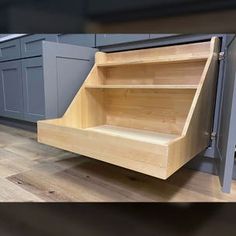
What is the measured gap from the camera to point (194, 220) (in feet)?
1.19

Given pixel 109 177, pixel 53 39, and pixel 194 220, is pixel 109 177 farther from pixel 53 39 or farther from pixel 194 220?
pixel 53 39

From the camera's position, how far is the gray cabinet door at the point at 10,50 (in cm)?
210

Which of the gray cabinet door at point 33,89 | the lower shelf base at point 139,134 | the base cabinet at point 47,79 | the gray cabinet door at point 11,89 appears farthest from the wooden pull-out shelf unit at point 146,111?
the gray cabinet door at point 11,89

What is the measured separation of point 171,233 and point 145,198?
1.89 feet

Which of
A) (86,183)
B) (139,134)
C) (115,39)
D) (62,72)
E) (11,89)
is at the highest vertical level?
(115,39)

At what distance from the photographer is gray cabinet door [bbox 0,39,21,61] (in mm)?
2100

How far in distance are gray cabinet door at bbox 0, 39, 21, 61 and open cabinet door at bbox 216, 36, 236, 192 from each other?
5.91ft

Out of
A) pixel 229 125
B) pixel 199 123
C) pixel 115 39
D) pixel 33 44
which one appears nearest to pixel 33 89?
pixel 33 44

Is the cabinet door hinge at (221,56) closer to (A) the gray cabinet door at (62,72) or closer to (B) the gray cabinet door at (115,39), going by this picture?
(B) the gray cabinet door at (115,39)

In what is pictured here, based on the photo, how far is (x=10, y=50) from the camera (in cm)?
221

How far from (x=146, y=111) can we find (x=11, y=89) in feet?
4.88

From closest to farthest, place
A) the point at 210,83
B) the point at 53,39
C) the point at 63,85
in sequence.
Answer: the point at 210,83, the point at 63,85, the point at 53,39

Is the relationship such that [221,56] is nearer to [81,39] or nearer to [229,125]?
[229,125]

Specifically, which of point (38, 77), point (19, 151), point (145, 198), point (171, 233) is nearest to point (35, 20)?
point (171, 233)
